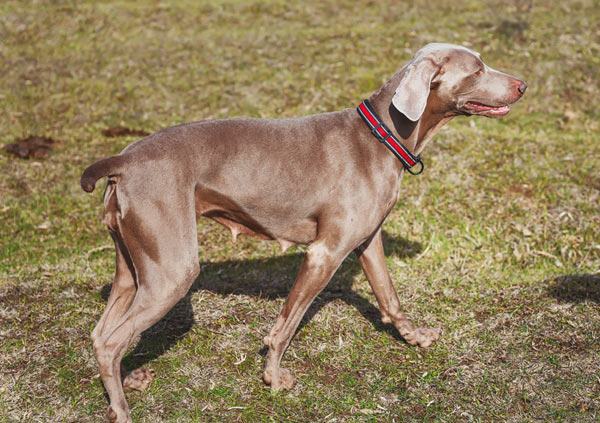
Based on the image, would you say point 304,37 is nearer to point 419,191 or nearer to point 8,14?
point 419,191

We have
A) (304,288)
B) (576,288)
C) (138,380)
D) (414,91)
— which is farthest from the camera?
(576,288)

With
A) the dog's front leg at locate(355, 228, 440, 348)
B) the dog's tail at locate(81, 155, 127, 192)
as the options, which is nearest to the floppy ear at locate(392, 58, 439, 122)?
the dog's front leg at locate(355, 228, 440, 348)

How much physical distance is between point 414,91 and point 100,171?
181cm

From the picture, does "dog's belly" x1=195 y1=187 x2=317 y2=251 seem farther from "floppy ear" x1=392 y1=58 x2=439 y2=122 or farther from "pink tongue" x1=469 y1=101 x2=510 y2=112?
"pink tongue" x1=469 y1=101 x2=510 y2=112

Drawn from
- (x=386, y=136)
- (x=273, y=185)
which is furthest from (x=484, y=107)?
(x=273, y=185)

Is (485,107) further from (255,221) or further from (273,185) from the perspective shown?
(255,221)

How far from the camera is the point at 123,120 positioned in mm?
8266

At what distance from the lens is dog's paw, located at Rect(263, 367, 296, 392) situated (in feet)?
12.1

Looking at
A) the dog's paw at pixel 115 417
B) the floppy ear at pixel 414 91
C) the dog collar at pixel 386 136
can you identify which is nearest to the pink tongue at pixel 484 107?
the floppy ear at pixel 414 91

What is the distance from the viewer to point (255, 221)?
11.9ft

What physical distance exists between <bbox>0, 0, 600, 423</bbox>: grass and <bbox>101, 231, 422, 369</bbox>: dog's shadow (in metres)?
0.02

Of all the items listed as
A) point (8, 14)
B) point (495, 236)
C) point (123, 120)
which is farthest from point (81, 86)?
point (495, 236)

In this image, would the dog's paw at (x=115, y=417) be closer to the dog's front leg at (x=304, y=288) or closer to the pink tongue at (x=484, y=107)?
the dog's front leg at (x=304, y=288)

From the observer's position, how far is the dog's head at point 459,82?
11.5 feet
